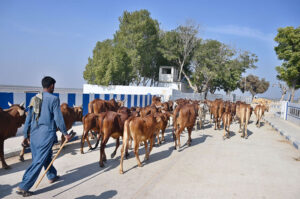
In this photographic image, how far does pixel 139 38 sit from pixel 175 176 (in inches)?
1548

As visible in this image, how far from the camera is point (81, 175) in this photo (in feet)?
16.5

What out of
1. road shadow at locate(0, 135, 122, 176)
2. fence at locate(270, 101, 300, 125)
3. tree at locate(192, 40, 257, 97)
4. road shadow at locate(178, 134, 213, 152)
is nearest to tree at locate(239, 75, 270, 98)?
tree at locate(192, 40, 257, 97)

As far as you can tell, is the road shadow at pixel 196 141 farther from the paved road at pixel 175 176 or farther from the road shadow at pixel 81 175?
the road shadow at pixel 81 175

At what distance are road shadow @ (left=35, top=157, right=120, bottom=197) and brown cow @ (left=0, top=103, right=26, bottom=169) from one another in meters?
1.55

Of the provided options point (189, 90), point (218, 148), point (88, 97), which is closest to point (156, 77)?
point (189, 90)

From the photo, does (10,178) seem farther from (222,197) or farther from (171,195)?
(222,197)

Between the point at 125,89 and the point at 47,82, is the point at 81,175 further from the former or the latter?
the point at 125,89

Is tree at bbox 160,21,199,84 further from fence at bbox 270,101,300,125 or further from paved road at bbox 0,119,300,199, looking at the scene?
paved road at bbox 0,119,300,199

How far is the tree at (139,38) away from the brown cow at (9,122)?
35.1 meters

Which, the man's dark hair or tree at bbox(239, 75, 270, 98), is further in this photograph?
tree at bbox(239, 75, 270, 98)

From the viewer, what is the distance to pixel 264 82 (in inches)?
2982

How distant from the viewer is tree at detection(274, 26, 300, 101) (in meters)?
24.3

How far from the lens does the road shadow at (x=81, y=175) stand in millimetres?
4383

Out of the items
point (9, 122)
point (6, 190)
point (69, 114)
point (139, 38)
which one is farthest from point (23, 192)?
point (139, 38)
